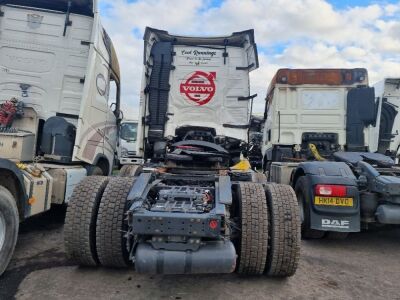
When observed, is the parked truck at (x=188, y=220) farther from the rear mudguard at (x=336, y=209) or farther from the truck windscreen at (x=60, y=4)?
the truck windscreen at (x=60, y=4)

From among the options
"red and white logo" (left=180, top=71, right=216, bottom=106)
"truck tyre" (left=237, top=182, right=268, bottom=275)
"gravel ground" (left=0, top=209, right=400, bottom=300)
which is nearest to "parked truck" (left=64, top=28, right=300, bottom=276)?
"truck tyre" (left=237, top=182, right=268, bottom=275)

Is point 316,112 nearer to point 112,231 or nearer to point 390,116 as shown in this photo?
point 390,116

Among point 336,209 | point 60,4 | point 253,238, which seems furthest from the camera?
point 60,4

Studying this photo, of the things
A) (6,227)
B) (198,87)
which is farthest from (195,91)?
(6,227)

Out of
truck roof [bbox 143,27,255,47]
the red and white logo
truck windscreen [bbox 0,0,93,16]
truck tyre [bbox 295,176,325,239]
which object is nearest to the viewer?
truck tyre [bbox 295,176,325,239]

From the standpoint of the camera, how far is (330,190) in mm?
4789

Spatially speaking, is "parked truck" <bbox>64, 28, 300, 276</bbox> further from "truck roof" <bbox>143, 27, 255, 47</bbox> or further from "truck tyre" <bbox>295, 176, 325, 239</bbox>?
"truck roof" <bbox>143, 27, 255, 47</bbox>

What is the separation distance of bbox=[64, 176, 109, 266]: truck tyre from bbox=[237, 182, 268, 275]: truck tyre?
1.48m

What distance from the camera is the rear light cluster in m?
4.74

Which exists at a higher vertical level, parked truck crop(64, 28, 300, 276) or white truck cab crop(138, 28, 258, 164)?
white truck cab crop(138, 28, 258, 164)

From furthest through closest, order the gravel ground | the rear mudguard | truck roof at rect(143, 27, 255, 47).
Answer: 1. truck roof at rect(143, 27, 255, 47)
2. the rear mudguard
3. the gravel ground

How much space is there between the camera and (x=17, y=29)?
631cm

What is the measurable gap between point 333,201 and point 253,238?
A: 5.69 feet

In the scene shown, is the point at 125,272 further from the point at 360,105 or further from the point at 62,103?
the point at 360,105
